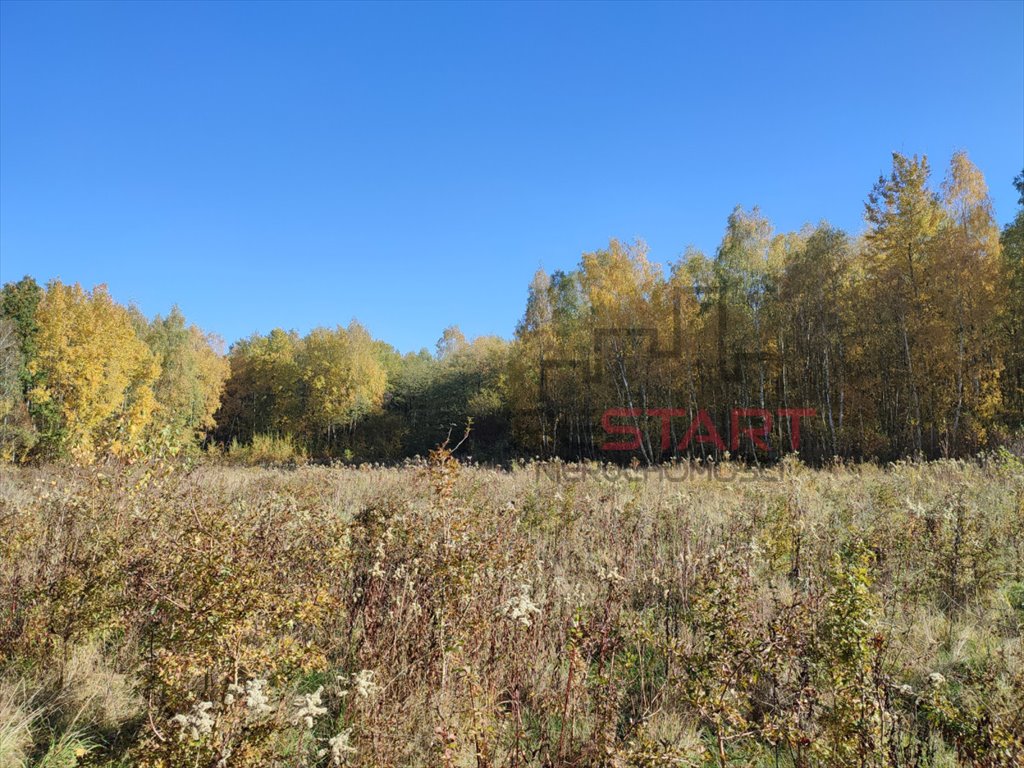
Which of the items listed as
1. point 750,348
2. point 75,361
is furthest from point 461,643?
point 75,361

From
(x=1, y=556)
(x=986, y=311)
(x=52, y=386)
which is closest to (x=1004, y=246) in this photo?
(x=986, y=311)

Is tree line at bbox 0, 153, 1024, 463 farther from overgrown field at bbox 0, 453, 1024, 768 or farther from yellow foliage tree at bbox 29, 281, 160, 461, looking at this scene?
overgrown field at bbox 0, 453, 1024, 768

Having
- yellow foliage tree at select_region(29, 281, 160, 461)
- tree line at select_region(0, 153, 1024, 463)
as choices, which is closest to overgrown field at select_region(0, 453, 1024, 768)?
tree line at select_region(0, 153, 1024, 463)

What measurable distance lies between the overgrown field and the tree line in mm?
10354

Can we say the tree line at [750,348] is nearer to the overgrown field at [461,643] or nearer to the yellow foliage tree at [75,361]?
the yellow foliage tree at [75,361]

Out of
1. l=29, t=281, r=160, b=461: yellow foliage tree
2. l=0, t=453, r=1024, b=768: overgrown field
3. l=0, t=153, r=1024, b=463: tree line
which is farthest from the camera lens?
l=29, t=281, r=160, b=461: yellow foliage tree

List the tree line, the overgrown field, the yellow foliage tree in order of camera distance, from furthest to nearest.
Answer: the yellow foliage tree → the tree line → the overgrown field

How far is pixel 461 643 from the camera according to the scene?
249cm

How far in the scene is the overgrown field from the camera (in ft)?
6.66

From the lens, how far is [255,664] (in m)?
2.13

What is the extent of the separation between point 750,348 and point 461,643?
20.6 metres

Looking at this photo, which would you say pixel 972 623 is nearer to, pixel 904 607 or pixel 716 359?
pixel 904 607

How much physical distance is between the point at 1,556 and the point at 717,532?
21.7 feet

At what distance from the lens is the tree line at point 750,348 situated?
52.5ft
